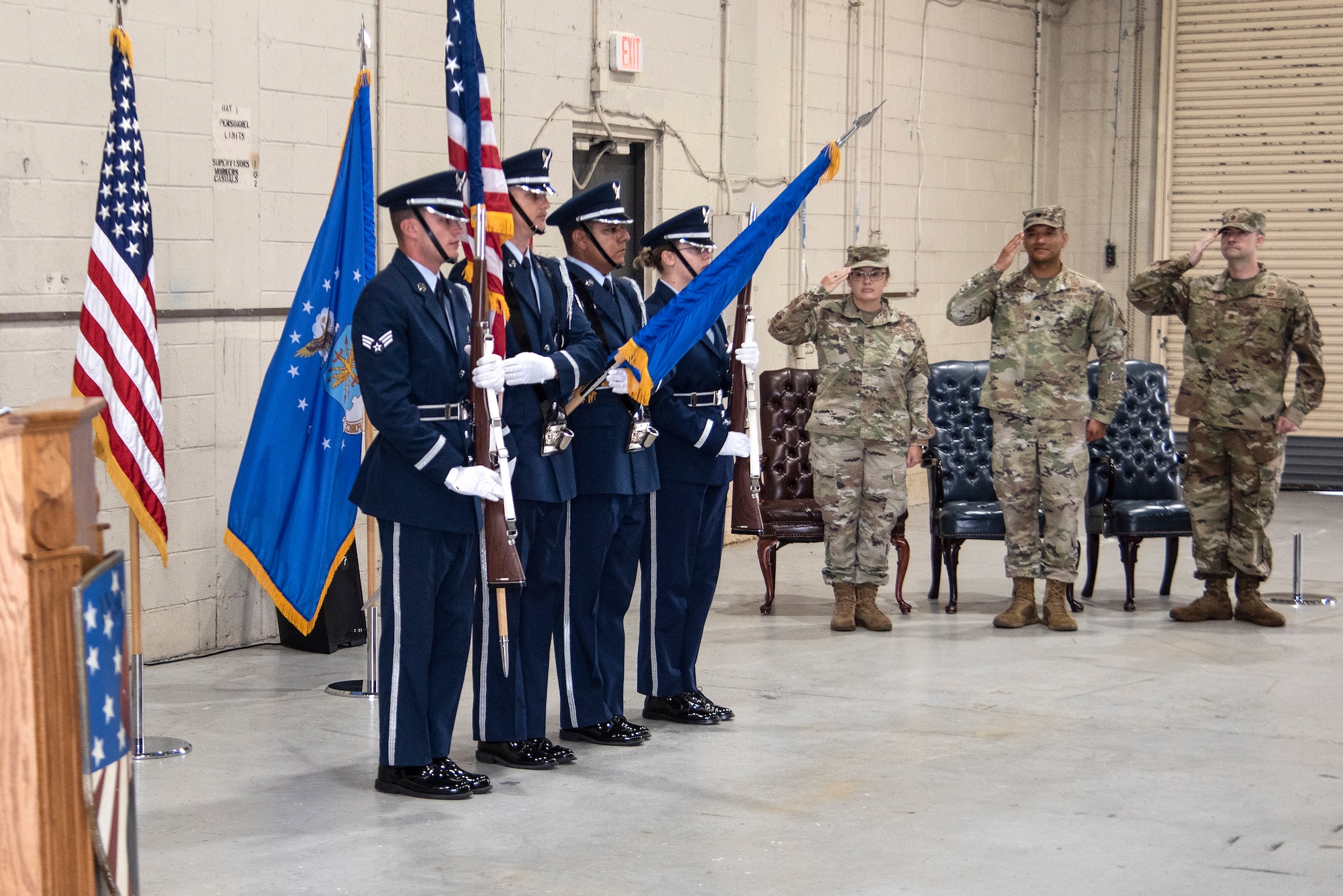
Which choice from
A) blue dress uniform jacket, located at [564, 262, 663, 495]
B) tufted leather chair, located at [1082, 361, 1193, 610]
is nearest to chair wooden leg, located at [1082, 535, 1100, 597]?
Result: tufted leather chair, located at [1082, 361, 1193, 610]

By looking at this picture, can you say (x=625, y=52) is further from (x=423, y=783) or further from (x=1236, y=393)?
(x=423, y=783)

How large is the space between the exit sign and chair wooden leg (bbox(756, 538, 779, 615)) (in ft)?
7.82

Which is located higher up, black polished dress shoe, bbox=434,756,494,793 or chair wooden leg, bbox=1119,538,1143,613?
chair wooden leg, bbox=1119,538,1143,613

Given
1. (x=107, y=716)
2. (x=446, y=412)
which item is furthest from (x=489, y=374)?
(x=107, y=716)

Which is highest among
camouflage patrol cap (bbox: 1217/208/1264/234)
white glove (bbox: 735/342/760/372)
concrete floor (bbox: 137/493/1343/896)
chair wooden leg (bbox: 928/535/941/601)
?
camouflage patrol cap (bbox: 1217/208/1264/234)

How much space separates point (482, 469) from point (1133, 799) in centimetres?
184

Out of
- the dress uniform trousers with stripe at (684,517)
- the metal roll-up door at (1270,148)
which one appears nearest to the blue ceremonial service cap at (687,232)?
the dress uniform trousers with stripe at (684,517)

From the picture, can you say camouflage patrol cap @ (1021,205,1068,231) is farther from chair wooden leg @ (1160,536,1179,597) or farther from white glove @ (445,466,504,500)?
white glove @ (445,466,504,500)

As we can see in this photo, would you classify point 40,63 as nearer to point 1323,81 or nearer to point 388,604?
point 388,604

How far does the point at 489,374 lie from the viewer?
387 cm

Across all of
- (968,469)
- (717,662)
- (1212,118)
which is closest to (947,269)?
(1212,118)

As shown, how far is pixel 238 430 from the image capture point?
231 inches

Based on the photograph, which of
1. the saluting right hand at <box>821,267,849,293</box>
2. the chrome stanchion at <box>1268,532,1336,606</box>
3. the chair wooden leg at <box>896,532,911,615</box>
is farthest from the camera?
the chrome stanchion at <box>1268,532,1336,606</box>

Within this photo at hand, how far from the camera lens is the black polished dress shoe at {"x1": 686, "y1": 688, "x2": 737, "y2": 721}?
483cm
